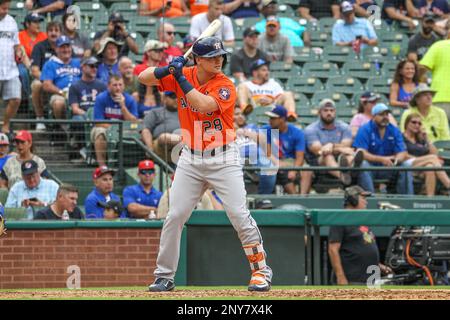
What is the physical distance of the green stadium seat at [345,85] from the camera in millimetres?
14156

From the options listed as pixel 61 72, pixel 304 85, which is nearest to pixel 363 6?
pixel 304 85

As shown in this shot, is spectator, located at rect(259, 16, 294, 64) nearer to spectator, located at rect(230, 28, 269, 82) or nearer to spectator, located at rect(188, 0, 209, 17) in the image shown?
spectator, located at rect(230, 28, 269, 82)

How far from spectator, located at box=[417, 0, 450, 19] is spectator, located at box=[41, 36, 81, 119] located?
5328 millimetres

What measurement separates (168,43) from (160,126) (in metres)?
1.95

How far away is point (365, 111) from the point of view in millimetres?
13102

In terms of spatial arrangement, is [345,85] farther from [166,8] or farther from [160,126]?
[160,126]

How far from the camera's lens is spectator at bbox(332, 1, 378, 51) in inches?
579

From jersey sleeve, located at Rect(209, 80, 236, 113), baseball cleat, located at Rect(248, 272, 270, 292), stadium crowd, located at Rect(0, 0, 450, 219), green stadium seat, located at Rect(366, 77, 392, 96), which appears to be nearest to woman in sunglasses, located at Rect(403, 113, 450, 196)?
stadium crowd, located at Rect(0, 0, 450, 219)

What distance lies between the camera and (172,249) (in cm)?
796

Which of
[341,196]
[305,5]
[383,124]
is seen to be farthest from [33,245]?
[305,5]

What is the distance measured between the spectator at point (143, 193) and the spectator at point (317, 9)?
465 centimetres

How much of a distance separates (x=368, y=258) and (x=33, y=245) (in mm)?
3293

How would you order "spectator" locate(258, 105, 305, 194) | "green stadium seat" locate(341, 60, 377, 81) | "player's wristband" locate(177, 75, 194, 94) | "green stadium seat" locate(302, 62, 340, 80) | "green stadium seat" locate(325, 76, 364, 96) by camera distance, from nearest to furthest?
"player's wristband" locate(177, 75, 194, 94) → "spectator" locate(258, 105, 305, 194) → "green stadium seat" locate(325, 76, 364, 96) → "green stadium seat" locate(302, 62, 340, 80) → "green stadium seat" locate(341, 60, 377, 81)

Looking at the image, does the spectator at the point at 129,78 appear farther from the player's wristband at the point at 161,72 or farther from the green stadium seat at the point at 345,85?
the player's wristband at the point at 161,72
